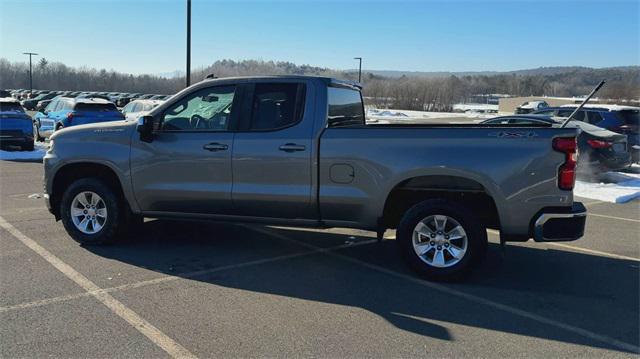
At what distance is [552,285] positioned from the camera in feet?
17.2

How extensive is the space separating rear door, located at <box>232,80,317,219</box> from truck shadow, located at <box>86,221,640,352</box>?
66 centimetres

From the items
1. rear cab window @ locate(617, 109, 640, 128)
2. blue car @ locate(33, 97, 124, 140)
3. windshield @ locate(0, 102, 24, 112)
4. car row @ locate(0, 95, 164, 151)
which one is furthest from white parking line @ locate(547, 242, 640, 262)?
windshield @ locate(0, 102, 24, 112)

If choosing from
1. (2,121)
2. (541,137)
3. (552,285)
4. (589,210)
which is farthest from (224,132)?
(2,121)

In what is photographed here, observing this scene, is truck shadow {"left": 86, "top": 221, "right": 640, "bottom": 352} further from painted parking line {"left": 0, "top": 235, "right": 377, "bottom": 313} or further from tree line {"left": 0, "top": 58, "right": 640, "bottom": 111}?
tree line {"left": 0, "top": 58, "right": 640, "bottom": 111}

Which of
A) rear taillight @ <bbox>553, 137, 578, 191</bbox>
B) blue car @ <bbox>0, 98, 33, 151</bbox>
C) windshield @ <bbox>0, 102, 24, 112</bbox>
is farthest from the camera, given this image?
windshield @ <bbox>0, 102, 24, 112</bbox>

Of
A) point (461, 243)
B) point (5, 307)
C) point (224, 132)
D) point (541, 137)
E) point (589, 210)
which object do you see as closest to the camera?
point (5, 307)

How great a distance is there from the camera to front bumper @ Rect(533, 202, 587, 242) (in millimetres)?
4914

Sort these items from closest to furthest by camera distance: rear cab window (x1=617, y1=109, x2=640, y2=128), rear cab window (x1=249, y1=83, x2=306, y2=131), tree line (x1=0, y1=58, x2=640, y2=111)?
rear cab window (x1=249, y1=83, x2=306, y2=131) < rear cab window (x1=617, y1=109, x2=640, y2=128) < tree line (x1=0, y1=58, x2=640, y2=111)

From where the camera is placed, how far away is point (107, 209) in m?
6.26

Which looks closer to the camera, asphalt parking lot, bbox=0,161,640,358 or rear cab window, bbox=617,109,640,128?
asphalt parking lot, bbox=0,161,640,358

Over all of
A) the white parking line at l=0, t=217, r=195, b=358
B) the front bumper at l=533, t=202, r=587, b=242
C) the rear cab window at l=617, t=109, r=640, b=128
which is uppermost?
the rear cab window at l=617, t=109, r=640, b=128

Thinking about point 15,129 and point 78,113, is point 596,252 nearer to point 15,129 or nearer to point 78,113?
point 78,113

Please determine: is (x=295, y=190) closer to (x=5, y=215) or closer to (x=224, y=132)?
(x=224, y=132)

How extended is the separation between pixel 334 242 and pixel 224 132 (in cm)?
203
